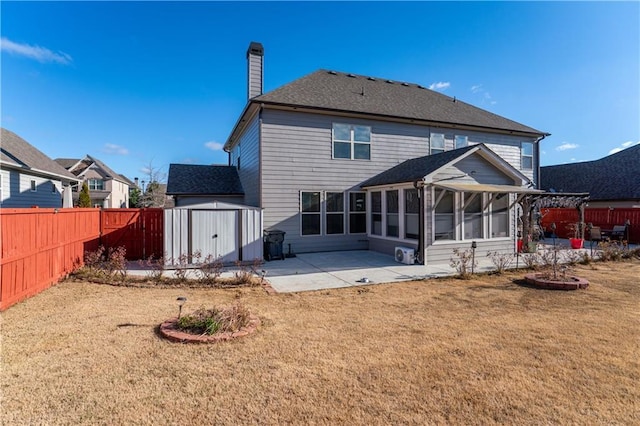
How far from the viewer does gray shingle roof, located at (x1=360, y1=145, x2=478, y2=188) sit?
33.3 ft

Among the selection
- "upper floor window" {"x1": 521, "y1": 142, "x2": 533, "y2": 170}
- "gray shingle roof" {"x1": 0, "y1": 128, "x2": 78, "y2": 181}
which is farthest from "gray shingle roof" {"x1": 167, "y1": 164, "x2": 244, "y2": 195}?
"upper floor window" {"x1": 521, "y1": 142, "x2": 533, "y2": 170}

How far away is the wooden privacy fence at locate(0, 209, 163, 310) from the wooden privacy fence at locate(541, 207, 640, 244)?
20.1 meters

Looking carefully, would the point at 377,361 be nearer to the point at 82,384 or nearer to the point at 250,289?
the point at 82,384

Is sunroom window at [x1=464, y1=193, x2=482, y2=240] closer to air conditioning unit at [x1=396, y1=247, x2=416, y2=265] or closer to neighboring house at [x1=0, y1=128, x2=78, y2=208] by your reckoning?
air conditioning unit at [x1=396, y1=247, x2=416, y2=265]

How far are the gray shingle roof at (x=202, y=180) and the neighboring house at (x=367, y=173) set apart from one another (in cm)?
15

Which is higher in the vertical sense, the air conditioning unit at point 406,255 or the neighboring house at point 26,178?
the neighboring house at point 26,178

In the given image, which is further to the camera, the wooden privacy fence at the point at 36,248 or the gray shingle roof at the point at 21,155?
the gray shingle roof at the point at 21,155

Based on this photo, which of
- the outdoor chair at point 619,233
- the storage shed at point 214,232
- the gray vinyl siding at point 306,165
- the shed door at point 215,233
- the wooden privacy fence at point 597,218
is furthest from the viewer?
the wooden privacy fence at point 597,218

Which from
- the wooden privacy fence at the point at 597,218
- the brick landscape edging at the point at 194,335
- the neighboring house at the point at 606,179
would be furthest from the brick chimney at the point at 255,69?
the neighboring house at the point at 606,179

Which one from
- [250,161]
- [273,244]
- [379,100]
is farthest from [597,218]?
[250,161]

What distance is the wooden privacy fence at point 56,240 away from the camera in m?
5.26

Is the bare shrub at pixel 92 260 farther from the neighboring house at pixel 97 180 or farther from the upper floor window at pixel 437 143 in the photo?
the neighboring house at pixel 97 180

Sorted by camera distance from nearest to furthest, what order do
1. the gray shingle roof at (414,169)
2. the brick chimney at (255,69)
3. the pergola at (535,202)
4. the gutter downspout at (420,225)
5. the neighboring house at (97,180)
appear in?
the gutter downspout at (420,225) < the gray shingle roof at (414,169) < the pergola at (535,202) < the brick chimney at (255,69) < the neighboring house at (97,180)

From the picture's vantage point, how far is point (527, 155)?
16.2 m
